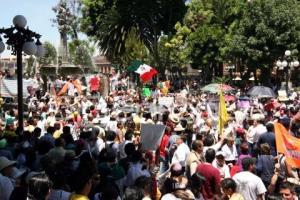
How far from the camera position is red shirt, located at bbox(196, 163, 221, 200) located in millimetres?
7843

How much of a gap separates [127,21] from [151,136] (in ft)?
128

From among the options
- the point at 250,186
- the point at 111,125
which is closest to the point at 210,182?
the point at 250,186

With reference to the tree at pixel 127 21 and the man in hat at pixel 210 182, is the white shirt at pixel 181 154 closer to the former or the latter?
the man in hat at pixel 210 182

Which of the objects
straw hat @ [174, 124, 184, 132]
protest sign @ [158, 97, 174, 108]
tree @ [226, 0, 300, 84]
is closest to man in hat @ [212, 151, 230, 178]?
straw hat @ [174, 124, 184, 132]

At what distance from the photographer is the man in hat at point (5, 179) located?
283 inches

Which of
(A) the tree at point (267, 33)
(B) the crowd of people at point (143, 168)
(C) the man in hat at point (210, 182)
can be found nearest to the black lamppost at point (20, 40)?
(B) the crowd of people at point (143, 168)

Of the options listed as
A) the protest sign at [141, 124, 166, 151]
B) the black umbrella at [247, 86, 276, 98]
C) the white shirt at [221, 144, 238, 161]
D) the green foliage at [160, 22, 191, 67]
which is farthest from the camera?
the green foliage at [160, 22, 191, 67]

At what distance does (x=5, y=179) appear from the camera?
7246 mm

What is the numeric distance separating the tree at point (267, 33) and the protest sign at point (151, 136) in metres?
29.7

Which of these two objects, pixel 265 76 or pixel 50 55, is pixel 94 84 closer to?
pixel 265 76

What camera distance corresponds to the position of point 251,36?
135 ft

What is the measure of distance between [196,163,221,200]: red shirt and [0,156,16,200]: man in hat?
2.58 metres

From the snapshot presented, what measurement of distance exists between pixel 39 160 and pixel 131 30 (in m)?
40.0

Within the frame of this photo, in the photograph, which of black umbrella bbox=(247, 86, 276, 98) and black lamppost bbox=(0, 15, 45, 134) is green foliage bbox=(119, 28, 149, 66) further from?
black lamppost bbox=(0, 15, 45, 134)
